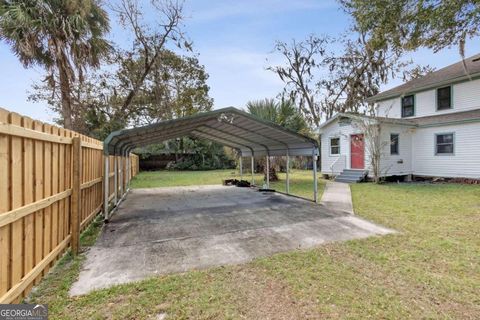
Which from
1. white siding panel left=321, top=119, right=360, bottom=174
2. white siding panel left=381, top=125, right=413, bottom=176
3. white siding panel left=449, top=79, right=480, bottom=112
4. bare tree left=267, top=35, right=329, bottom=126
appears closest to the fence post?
white siding panel left=381, top=125, right=413, bottom=176

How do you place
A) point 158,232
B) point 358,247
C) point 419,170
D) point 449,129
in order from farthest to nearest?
point 419,170
point 449,129
point 158,232
point 358,247

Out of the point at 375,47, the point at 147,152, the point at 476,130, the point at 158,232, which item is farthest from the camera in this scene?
the point at 147,152

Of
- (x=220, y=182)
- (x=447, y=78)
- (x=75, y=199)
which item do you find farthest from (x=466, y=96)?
(x=75, y=199)

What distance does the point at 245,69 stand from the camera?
2000 centimetres

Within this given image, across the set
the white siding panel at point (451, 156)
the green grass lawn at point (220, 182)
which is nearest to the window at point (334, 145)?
the green grass lawn at point (220, 182)

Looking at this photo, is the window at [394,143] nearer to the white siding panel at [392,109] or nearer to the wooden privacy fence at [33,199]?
the white siding panel at [392,109]

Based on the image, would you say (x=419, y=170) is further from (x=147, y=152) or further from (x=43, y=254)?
(x=147, y=152)

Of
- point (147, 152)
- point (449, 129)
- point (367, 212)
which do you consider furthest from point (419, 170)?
point (147, 152)

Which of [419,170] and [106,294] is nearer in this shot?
[106,294]

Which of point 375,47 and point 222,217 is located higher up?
point 375,47

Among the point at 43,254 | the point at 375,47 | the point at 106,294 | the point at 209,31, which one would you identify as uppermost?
the point at 209,31

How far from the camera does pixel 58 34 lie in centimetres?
1023

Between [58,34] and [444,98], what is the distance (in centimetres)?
1773

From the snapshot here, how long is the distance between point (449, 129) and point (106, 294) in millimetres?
15537
